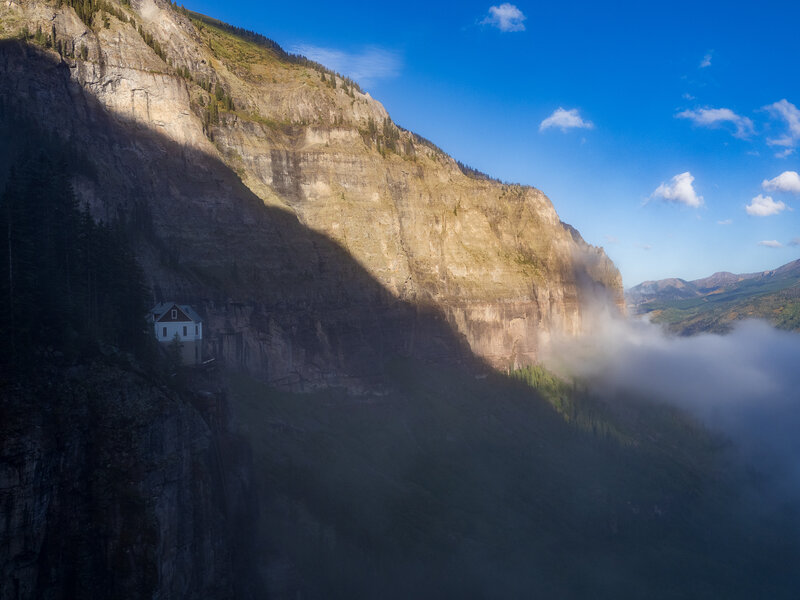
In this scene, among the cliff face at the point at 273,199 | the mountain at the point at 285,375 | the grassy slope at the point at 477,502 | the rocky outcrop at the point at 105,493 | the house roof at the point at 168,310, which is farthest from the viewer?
the cliff face at the point at 273,199

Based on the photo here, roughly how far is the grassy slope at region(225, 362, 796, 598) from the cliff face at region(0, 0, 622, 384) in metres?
8.09

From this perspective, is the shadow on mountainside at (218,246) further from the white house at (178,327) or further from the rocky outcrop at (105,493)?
the rocky outcrop at (105,493)

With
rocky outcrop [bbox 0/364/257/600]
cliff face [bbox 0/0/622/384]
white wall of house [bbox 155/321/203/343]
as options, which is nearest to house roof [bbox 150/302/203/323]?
white wall of house [bbox 155/321/203/343]

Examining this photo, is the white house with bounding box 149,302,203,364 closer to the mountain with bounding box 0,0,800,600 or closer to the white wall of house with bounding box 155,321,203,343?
the white wall of house with bounding box 155,321,203,343

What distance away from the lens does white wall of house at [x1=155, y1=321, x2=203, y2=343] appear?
4703 cm

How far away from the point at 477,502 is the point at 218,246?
144 ft

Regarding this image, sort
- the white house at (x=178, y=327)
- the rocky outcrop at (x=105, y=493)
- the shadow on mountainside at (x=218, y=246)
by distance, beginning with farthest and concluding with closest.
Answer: the shadow on mountainside at (x=218, y=246) → the white house at (x=178, y=327) → the rocky outcrop at (x=105, y=493)

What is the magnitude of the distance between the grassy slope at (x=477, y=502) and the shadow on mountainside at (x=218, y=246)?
18.5 ft

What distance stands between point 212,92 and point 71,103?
2200cm

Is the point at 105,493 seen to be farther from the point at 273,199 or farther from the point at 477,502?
the point at 273,199

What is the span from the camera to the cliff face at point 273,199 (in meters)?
56.9

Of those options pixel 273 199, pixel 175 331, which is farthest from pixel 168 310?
pixel 273 199

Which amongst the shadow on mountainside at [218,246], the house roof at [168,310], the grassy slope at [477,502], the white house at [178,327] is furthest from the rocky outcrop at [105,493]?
the shadow on mountainside at [218,246]

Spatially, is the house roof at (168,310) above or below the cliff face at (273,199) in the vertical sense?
below
